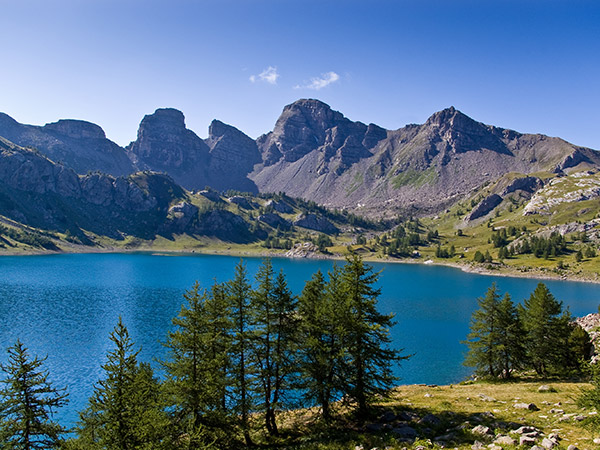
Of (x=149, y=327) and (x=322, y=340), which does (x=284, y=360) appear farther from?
(x=149, y=327)

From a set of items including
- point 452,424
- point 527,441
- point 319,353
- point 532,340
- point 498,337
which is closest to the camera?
point 527,441

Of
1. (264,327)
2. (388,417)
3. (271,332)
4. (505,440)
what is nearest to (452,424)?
(388,417)

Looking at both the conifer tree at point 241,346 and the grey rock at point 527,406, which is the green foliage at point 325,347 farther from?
the grey rock at point 527,406

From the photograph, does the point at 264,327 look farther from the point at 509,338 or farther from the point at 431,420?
the point at 509,338

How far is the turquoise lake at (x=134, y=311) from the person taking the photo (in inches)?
2616

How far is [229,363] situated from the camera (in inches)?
1217

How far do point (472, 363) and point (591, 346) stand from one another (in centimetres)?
1622

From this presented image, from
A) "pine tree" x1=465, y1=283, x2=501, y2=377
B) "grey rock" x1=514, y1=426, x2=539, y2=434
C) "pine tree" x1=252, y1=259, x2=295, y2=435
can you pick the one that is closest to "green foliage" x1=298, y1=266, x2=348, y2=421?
"pine tree" x1=252, y1=259, x2=295, y2=435

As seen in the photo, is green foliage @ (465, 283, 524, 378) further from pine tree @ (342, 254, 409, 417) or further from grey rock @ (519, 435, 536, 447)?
grey rock @ (519, 435, 536, 447)

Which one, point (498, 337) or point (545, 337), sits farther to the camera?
point (545, 337)

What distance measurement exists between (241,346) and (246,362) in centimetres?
165

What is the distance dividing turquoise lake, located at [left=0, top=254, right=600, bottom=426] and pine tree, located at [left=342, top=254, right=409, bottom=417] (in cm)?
309

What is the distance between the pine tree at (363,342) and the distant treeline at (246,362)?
0.28ft

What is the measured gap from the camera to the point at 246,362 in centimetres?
3161
